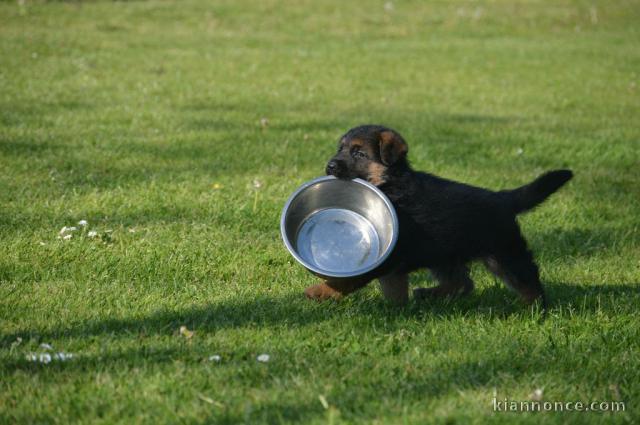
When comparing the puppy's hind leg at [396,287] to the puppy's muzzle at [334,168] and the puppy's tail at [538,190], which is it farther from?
the puppy's tail at [538,190]

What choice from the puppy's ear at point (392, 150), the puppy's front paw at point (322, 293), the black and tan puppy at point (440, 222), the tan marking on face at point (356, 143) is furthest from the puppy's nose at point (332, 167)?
the puppy's front paw at point (322, 293)

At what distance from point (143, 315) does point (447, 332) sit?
1.66 metres

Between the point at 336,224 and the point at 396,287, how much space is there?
0.74 m

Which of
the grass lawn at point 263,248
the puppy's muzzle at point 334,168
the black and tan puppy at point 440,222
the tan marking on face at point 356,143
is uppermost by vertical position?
the tan marking on face at point 356,143

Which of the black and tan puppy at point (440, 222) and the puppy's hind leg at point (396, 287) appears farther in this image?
the puppy's hind leg at point (396, 287)

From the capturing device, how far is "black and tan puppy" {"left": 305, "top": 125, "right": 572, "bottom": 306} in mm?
4293

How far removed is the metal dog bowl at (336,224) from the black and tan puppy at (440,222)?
15 centimetres

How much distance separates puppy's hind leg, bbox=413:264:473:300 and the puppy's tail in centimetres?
51

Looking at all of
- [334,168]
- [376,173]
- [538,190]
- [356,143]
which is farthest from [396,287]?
[538,190]

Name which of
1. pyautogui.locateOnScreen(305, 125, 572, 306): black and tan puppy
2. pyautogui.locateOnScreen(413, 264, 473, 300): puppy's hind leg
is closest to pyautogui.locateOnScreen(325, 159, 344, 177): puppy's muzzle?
pyautogui.locateOnScreen(305, 125, 572, 306): black and tan puppy

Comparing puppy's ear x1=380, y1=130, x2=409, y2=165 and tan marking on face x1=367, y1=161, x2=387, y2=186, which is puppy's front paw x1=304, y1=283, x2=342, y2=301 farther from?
puppy's ear x1=380, y1=130, x2=409, y2=165

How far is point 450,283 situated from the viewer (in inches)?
181

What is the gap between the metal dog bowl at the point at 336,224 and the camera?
183 inches

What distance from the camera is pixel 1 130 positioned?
802 cm
